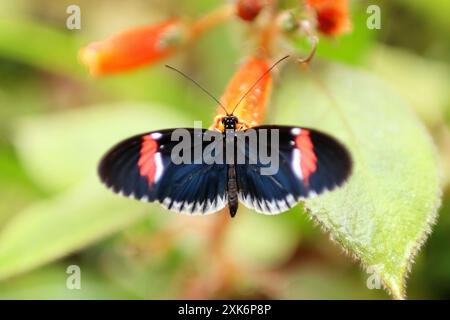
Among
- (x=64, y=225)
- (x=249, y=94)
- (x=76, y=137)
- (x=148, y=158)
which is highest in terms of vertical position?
(x=76, y=137)

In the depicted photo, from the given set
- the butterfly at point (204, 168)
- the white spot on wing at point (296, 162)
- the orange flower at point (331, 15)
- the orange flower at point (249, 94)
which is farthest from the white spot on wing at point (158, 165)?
the orange flower at point (331, 15)

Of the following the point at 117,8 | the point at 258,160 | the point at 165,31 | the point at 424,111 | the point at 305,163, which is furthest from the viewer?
the point at 117,8

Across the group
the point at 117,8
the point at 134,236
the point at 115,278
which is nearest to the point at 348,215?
the point at 134,236

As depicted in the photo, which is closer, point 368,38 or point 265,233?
point 368,38

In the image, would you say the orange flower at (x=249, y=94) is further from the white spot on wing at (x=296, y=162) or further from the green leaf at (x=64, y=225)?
the green leaf at (x=64, y=225)

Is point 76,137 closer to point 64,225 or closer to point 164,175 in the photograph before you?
point 64,225

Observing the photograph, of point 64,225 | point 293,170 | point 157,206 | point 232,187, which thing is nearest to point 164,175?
point 232,187
